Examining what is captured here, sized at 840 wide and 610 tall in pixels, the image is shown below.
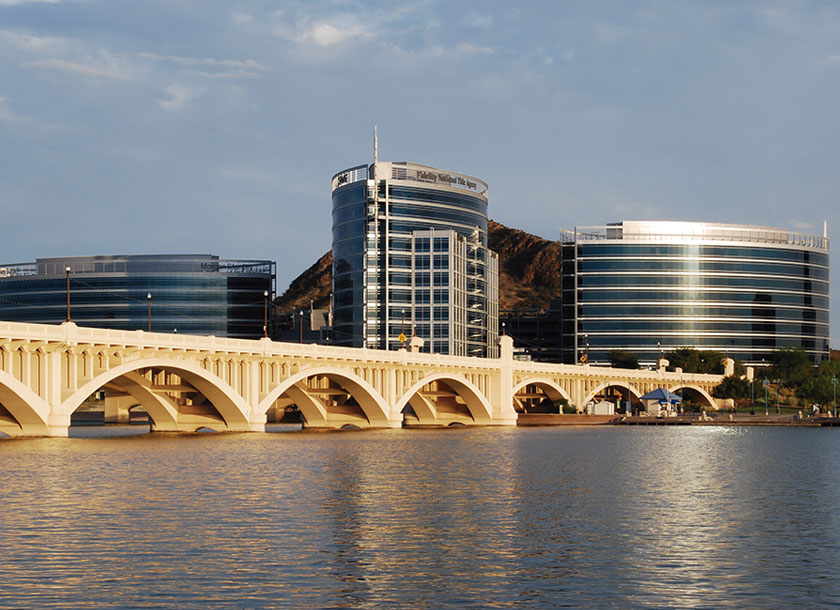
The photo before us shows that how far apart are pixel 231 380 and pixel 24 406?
27.4m

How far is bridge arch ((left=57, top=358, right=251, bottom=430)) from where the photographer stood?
99.9 meters

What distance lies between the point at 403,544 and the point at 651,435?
103 meters

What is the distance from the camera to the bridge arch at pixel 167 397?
99938 millimetres

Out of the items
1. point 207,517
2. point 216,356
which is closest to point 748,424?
point 216,356

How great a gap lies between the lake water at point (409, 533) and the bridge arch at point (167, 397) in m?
17.5

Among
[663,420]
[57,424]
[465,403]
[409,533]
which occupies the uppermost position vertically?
[57,424]

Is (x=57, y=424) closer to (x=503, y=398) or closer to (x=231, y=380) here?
(x=231, y=380)

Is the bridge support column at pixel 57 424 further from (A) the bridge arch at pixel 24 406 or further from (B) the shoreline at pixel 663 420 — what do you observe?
(B) the shoreline at pixel 663 420

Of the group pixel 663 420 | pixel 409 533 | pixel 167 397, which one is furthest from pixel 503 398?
pixel 409 533

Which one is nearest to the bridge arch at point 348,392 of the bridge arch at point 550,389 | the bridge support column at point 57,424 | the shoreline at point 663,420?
the bridge support column at point 57,424

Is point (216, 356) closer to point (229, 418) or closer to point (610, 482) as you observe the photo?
point (229, 418)

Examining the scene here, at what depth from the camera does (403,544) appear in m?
41.0

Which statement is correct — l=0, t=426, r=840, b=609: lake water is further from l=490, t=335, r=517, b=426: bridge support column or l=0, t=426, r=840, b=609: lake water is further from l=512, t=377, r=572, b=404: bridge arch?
l=512, t=377, r=572, b=404: bridge arch

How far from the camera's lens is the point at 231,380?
11462cm
